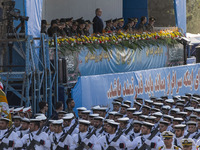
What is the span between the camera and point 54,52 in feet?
52.5

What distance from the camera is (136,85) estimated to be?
777 inches

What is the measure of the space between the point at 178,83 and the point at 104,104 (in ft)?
18.3

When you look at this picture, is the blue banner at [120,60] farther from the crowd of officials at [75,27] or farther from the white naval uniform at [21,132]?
the white naval uniform at [21,132]

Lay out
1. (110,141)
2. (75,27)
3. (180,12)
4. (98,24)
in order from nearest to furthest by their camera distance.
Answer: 1. (110,141)
2. (75,27)
3. (98,24)
4. (180,12)

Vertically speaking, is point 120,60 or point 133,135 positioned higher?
point 120,60

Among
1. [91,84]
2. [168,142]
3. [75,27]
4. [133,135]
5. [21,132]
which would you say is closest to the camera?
[168,142]

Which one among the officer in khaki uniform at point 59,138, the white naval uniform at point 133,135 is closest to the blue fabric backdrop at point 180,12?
the white naval uniform at point 133,135

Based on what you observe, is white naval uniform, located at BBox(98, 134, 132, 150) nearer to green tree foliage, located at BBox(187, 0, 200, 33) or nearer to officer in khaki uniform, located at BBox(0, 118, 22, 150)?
officer in khaki uniform, located at BBox(0, 118, 22, 150)

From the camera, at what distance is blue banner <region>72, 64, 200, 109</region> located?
1689 centimetres

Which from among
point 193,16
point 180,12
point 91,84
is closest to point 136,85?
point 91,84

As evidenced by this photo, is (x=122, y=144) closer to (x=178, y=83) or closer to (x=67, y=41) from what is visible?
(x=67, y=41)

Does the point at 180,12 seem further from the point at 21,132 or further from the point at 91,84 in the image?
the point at 21,132

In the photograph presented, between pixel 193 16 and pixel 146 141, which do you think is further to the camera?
pixel 193 16

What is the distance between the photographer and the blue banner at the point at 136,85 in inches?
665
